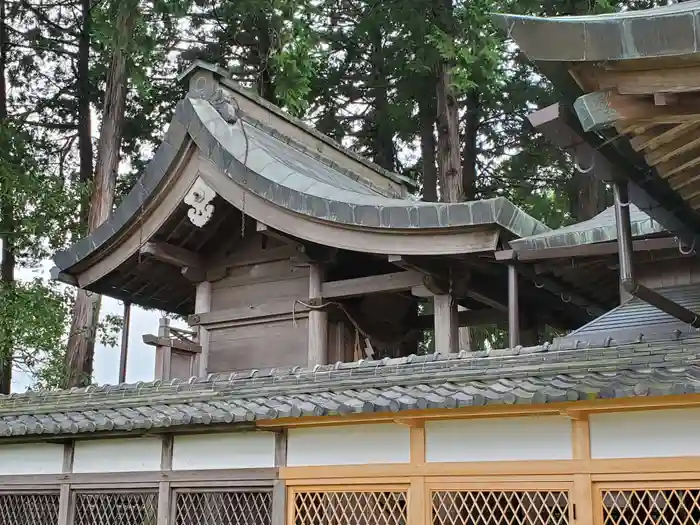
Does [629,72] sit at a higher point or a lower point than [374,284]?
lower

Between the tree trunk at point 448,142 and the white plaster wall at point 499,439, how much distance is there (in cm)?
1087

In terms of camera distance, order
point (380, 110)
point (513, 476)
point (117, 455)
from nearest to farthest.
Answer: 1. point (513, 476)
2. point (117, 455)
3. point (380, 110)

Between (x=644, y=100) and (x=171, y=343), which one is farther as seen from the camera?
(x=171, y=343)

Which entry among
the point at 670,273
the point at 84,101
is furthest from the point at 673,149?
the point at 84,101

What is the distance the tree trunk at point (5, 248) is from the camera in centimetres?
1522

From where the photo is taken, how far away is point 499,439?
20.4ft

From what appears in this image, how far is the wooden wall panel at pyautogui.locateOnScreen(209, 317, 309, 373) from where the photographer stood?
32.7ft

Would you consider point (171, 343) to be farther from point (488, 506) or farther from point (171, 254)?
point (488, 506)

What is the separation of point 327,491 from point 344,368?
1.11 metres

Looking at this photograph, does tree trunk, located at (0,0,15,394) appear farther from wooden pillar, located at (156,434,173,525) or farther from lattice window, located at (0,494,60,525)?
wooden pillar, located at (156,434,173,525)

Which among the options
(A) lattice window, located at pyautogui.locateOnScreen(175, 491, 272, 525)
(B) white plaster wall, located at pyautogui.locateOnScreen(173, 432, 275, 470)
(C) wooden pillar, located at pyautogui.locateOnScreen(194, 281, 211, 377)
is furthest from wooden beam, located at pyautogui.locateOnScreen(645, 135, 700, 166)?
(C) wooden pillar, located at pyautogui.locateOnScreen(194, 281, 211, 377)

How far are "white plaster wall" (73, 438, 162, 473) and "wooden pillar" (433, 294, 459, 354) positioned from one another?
10.0 feet

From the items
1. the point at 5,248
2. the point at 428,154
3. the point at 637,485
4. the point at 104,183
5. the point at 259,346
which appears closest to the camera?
the point at 637,485

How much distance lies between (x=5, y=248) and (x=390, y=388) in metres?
14.7
